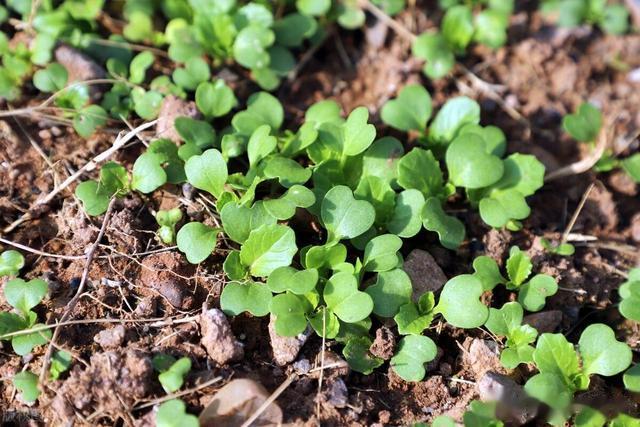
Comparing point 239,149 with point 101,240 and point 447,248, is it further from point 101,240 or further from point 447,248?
point 447,248

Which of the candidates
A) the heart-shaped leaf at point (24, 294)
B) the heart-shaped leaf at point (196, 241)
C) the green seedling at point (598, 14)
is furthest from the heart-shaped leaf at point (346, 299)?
the green seedling at point (598, 14)

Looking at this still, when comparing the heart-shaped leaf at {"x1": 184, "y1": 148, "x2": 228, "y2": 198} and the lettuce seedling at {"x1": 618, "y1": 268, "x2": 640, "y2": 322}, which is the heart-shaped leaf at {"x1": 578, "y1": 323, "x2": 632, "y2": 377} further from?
the heart-shaped leaf at {"x1": 184, "y1": 148, "x2": 228, "y2": 198}

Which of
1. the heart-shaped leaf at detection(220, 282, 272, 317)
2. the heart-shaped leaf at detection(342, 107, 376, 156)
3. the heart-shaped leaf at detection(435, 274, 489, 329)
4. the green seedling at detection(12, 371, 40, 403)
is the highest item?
the heart-shaped leaf at detection(342, 107, 376, 156)

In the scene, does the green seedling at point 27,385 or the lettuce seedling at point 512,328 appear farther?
the lettuce seedling at point 512,328

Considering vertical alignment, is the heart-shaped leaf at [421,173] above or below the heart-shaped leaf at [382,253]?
above

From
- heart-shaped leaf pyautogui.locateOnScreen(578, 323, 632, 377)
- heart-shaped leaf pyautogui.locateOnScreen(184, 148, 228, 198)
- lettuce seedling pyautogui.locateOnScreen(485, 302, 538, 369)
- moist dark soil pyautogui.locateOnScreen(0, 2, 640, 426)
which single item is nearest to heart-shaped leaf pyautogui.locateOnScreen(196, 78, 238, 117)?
moist dark soil pyautogui.locateOnScreen(0, 2, 640, 426)

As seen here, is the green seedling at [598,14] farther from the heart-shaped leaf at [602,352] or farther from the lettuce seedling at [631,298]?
the heart-shaped leaf at [602,352]

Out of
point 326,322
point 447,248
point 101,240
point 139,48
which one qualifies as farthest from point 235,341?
point 139,48
